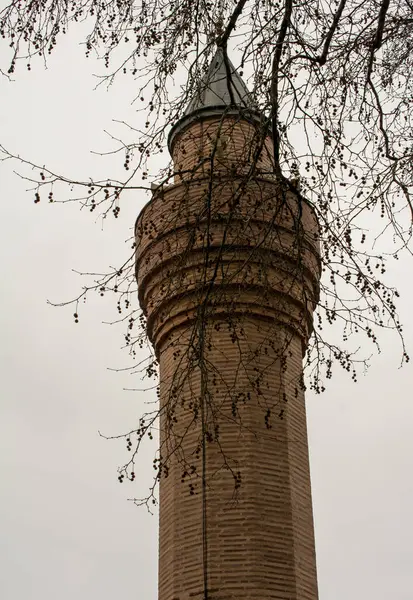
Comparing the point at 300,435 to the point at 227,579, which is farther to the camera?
the point at 300,435

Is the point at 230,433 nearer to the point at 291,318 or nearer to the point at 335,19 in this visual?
the point at 291,318

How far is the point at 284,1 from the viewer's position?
15.0 ft

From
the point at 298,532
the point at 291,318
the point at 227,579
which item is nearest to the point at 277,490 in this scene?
the point at 298,532

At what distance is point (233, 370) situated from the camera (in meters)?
6.46

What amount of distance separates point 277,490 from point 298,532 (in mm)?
317

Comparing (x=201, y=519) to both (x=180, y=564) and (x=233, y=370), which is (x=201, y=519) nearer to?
(x=180, y=564)

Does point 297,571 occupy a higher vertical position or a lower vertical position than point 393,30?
lower

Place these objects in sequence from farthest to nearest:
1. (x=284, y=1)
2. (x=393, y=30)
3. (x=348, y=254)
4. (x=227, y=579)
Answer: (x=227, y=579) → (x=393, y=30) → (x=284, y=1) → (x=348, y=254)

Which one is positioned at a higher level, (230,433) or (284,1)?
(284,1)

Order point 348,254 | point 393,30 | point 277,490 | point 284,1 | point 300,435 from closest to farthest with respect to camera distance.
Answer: point 348,254 → point 284,1 → point 393,30 → point 277,490 → point 300,435

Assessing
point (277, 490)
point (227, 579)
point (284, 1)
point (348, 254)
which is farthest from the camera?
point (277, 490)

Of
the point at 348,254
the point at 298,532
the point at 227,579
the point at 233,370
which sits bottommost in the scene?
the point at 227,579

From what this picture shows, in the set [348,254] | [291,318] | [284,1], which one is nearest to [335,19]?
[284,1]

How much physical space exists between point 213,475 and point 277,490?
505mm
